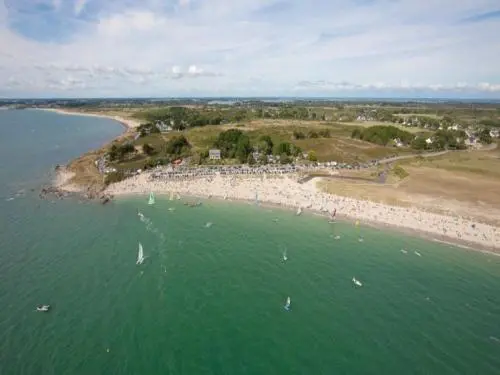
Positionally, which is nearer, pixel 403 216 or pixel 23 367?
pixel 23 367

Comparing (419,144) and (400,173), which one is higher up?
(400,173)

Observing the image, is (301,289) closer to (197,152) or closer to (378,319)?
(378,319)

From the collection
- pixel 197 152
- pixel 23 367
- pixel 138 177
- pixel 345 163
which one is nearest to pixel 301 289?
pixel 23 367

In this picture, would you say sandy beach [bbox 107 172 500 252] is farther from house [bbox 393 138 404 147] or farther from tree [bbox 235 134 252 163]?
house [bbox 393 138 404 147]

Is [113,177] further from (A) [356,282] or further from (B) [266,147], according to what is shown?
(A) [356,282]

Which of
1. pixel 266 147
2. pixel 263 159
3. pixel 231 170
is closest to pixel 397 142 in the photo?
pixel 266 147

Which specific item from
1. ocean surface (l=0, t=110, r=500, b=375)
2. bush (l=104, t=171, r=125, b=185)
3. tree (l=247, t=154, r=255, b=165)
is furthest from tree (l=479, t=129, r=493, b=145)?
bush (l=104, t=171, r=125, b=185)
